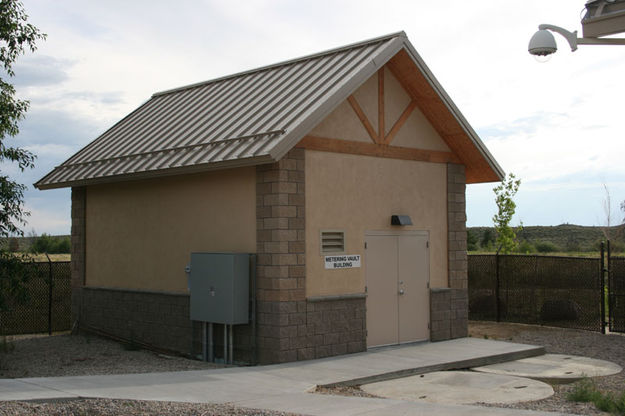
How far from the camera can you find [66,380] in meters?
10.3

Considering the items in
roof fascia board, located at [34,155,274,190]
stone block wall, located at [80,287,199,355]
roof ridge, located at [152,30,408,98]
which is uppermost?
roof ridge, located at [152,30,408,98]

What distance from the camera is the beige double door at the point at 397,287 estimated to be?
14.0m

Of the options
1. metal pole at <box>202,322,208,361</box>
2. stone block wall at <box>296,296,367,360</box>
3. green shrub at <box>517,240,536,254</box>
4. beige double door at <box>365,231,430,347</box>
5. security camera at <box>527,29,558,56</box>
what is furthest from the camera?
green shrub at <box>517,240,536,254</box>

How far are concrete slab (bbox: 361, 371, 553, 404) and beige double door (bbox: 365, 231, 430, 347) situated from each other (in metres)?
2.25

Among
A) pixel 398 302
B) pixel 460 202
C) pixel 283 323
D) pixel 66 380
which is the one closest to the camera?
pixel 66 380

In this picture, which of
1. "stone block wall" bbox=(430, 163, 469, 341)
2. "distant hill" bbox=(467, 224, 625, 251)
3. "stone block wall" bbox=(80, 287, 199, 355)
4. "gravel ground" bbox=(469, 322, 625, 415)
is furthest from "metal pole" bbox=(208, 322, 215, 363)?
"distant hill" bbox=(467, 224, 625, 251)

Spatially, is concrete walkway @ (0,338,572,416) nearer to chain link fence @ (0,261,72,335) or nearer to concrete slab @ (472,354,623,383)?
concrete slab @ (472,354,623,383)

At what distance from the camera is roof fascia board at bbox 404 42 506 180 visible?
46.2ft

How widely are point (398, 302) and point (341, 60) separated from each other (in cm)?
498

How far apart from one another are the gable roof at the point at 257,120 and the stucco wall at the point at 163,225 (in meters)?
0.58

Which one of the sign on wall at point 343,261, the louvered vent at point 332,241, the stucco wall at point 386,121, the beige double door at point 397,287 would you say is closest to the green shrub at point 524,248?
the beige double door at point 397,287

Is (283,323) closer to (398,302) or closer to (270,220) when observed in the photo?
(270,220)

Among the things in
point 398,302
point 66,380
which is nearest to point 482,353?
point 398,302

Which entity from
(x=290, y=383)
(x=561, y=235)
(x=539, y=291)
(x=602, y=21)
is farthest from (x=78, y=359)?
(x=561, y=235)
